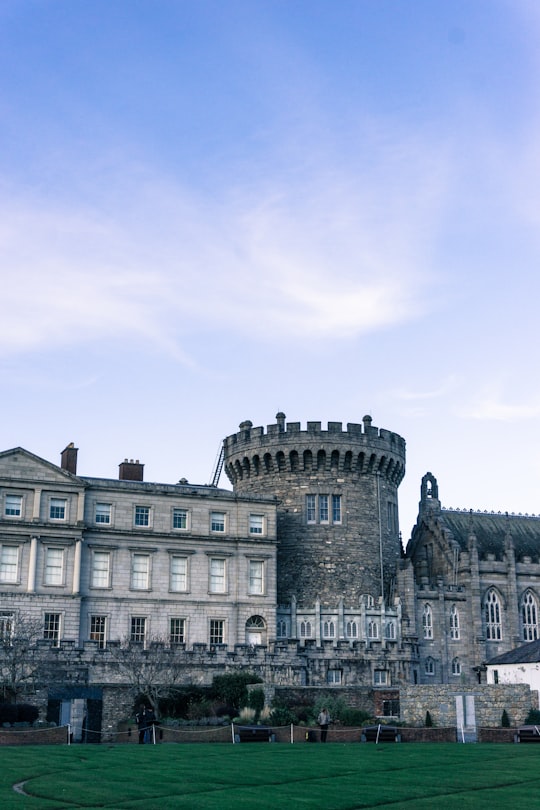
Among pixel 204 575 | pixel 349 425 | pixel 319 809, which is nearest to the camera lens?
pixel 319 809

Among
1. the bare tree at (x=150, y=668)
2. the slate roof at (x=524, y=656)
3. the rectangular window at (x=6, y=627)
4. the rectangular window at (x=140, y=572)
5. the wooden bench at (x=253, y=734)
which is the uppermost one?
the rectangular window at (x=140, y=572)

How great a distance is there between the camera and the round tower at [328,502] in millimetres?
68000

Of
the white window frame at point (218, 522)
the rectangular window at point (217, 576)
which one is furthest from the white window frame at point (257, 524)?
the rectangular window at point (217, 576)

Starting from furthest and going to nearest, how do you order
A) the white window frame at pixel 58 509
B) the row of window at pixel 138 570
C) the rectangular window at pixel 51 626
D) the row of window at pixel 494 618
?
the row of window at pixel 494 618 → the white window frame at pixel 58 509 → the row of window at pixel 138 570 → the rectangular window at pixel 51 626

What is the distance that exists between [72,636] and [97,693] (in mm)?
11670

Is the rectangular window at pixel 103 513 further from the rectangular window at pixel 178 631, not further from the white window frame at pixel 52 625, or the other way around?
the rectangular window at pixel 178 631

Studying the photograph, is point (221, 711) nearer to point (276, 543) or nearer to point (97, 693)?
point (97, 693)

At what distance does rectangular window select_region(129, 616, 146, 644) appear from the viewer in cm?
5956

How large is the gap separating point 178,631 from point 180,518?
6.64m

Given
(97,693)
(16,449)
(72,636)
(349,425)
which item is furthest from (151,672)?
(349,425)

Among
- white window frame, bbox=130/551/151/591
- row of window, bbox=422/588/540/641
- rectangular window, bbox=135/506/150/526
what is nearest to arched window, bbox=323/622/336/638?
row of window, bbox=422/588/540/641

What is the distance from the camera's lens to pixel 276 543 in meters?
64.6

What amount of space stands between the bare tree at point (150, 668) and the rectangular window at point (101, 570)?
26.5 feet

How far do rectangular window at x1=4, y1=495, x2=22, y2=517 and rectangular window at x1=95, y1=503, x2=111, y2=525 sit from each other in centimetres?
452
